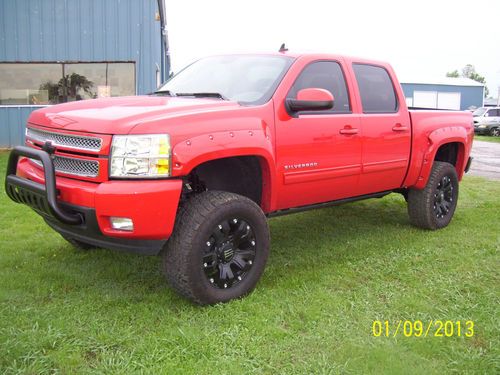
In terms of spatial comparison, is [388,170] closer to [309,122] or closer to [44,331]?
[309,122]

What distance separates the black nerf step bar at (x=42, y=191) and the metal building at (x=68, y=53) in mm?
8942

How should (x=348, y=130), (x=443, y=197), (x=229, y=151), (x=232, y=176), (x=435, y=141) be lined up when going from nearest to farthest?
1. (x=229, y=151)
2. (x=232, y=176)
3. (x=348, y=130)
4. (x=435, y=141)
5. (x=443, y=197)

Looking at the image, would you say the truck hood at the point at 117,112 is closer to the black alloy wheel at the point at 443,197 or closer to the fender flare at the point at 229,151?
the fender flare at the point at 229,151

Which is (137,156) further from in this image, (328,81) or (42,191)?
(328,81)

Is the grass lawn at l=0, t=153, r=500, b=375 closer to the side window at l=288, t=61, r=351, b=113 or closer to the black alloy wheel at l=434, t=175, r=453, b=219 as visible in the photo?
the black alloy wheel at l=434, t=175, r=453, b=219

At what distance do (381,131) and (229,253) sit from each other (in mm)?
2162

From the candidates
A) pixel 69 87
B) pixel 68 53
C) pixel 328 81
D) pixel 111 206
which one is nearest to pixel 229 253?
pixel 111 206

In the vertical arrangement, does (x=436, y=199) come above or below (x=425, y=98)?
below

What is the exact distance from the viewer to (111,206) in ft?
9.96

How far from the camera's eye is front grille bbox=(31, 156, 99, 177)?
3205 millimetres

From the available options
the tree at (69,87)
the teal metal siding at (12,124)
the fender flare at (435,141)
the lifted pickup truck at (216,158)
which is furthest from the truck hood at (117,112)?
the teal metal siding at (12,124)

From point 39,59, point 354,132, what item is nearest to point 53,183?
point 354,132

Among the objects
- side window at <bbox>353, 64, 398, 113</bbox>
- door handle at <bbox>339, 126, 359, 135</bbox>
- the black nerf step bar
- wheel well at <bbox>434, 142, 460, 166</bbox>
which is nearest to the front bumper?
the black nerf step bar

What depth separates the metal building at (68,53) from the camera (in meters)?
12.1
